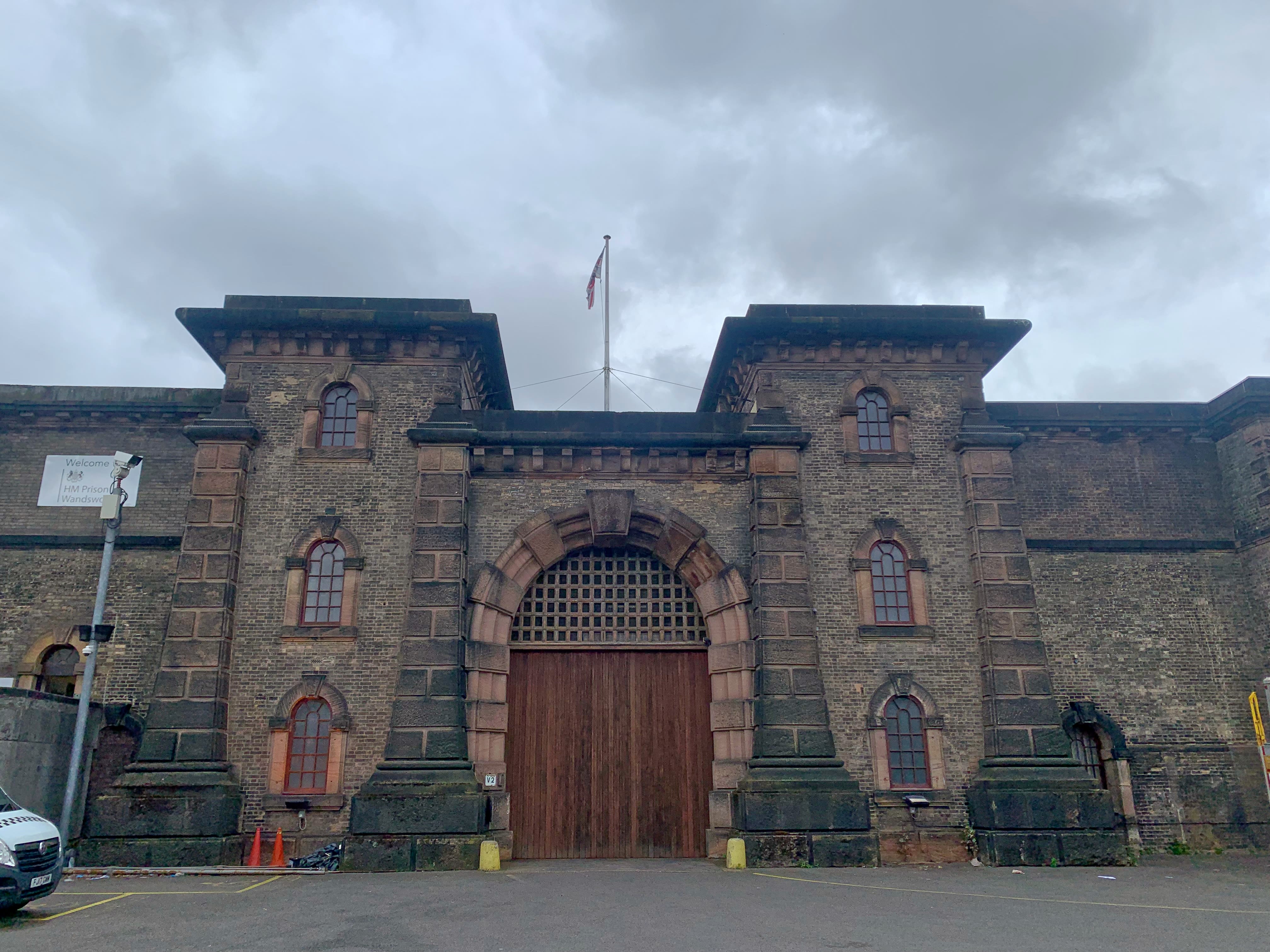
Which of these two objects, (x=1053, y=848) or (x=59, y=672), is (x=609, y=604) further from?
(x=59, y=672)

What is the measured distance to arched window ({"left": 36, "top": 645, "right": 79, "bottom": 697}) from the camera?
56.9 ft

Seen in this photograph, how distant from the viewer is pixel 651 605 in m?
17.1

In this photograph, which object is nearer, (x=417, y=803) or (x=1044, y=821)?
(x=417, y=803)

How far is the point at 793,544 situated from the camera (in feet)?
53.7

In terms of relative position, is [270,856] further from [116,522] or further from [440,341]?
[440,341]

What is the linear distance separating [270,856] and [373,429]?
7289mm

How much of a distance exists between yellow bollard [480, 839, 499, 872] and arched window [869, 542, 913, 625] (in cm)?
742

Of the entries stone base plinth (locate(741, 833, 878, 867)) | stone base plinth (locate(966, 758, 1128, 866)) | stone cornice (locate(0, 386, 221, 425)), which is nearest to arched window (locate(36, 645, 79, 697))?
stone cornice (locate(0, 386, 221, 425))

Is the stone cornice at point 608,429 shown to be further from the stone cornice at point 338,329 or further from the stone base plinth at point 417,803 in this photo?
the stone base plinth at point 417,803

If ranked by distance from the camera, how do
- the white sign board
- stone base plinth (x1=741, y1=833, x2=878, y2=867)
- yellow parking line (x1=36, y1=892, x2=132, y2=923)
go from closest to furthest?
yellow parking line (x1=36, y1=892, x2=132, y2=923) < stone base plinth (x1=741, y1=833, x2=878, y2=867) < the white sign board

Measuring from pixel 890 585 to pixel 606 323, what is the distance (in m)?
9.68

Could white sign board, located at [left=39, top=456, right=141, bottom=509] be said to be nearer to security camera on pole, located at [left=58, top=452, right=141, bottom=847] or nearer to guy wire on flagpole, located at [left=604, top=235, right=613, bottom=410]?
security camera on pole, located at [left=58, top=452, right=141, bottom=847]

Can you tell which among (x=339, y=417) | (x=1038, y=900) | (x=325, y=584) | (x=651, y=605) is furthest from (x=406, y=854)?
(x=1038, y=900)

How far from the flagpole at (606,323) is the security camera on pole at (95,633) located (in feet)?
33.3
